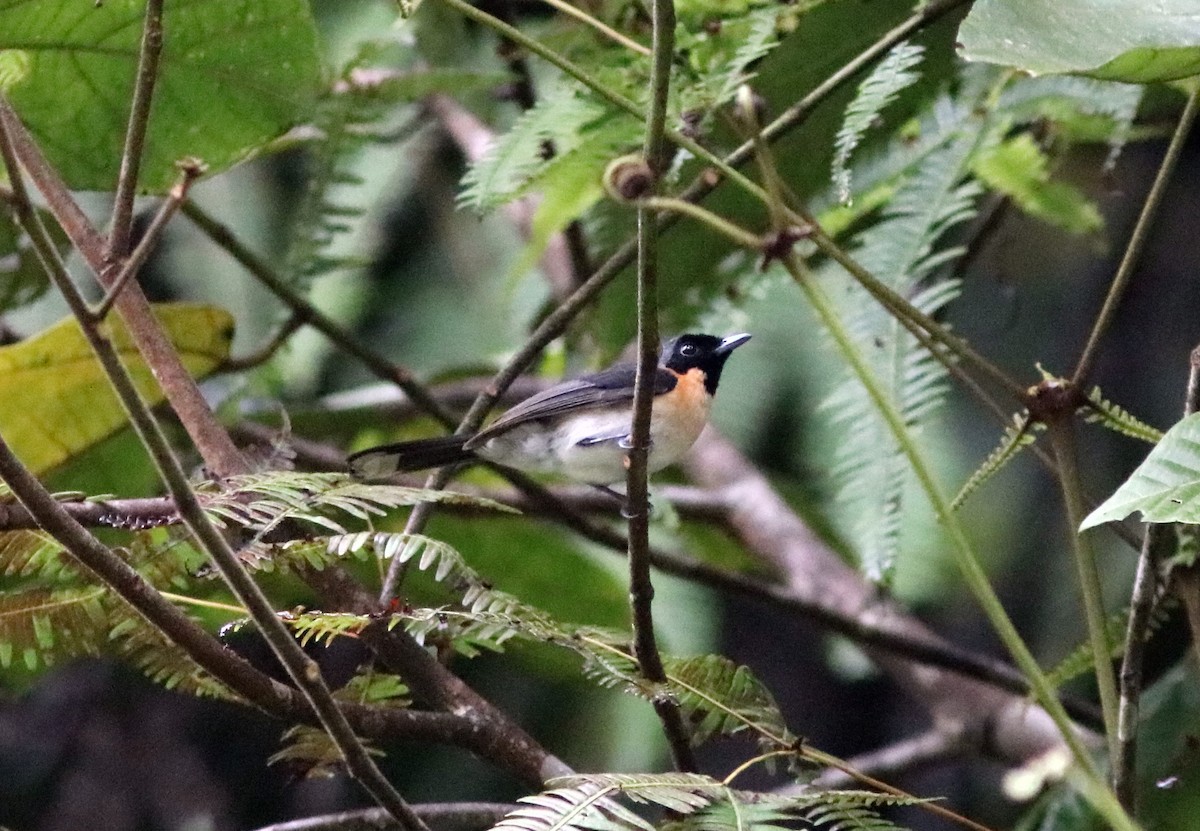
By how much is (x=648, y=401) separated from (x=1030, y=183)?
1.54m

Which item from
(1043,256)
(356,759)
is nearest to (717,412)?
(1043,256)

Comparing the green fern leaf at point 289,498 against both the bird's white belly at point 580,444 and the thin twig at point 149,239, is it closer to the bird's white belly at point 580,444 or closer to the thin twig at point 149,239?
the thin twig at point 149,239

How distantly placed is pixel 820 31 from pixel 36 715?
3.44 meters

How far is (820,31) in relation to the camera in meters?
1.96

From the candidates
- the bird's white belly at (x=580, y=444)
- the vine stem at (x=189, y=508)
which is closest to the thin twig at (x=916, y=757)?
the bird's white belly at (x=580, y=444)

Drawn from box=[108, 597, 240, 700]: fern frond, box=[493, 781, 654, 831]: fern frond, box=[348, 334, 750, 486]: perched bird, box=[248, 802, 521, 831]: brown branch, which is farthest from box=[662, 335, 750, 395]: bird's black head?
box=[493, 781, 654, 831]: fern frond

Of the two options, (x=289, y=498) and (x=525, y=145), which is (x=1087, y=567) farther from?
(x=525, y=145)

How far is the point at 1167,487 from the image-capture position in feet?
3.62

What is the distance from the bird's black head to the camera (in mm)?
2506

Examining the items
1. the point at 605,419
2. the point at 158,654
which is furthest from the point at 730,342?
the point at 158,654

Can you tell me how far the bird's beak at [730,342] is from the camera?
2369mm

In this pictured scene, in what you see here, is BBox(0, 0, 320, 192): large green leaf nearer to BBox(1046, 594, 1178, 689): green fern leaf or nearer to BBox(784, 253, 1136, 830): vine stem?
BBox(784, 253, 1136, 830): vine stem

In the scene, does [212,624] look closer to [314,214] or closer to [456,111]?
[314,214]

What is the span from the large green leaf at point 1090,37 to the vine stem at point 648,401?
12.1 inches
